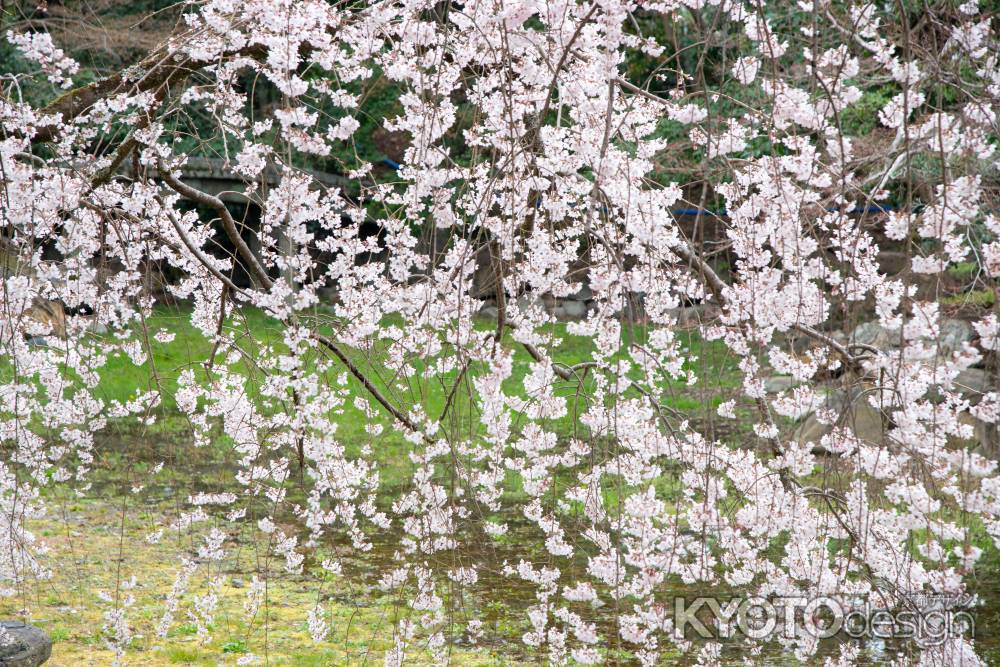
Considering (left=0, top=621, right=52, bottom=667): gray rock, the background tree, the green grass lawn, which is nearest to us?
the background tree

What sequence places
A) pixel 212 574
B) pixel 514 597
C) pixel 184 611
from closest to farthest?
pixel 184 611
pixel 514 597
pixel 212 574

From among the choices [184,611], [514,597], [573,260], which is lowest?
[184,611]

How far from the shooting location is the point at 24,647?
10.0 ft

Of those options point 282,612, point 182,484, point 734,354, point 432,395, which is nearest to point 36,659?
point 282,612

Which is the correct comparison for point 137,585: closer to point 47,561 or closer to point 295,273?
point 47,561

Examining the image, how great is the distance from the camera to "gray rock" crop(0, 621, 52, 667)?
3006mm

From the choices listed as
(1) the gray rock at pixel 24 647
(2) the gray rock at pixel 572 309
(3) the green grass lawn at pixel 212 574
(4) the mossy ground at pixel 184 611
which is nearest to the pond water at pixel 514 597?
(3) the green grass lawn at pixel 212 574

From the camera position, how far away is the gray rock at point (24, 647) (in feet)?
9.86

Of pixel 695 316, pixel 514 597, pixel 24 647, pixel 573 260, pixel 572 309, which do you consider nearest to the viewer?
pixel 573 260

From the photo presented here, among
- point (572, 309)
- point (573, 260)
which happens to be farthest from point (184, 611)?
point (572, 309)

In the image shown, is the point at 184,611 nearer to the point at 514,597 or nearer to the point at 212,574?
the point at 212,574

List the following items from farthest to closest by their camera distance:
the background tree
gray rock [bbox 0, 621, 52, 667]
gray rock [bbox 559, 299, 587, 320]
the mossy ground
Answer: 1. gray rock [bbox 559, 299, 587, 320]
2. the mossy ground
3. gray rock [bbox 0, 621, 52, 667]
4. the background tree

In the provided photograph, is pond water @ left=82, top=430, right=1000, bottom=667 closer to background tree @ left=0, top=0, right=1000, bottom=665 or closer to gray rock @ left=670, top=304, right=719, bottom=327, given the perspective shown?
background tree @ left=0, top=0, right=1000, bottom=665

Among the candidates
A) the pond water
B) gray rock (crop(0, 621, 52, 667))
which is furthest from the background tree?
the pond water
